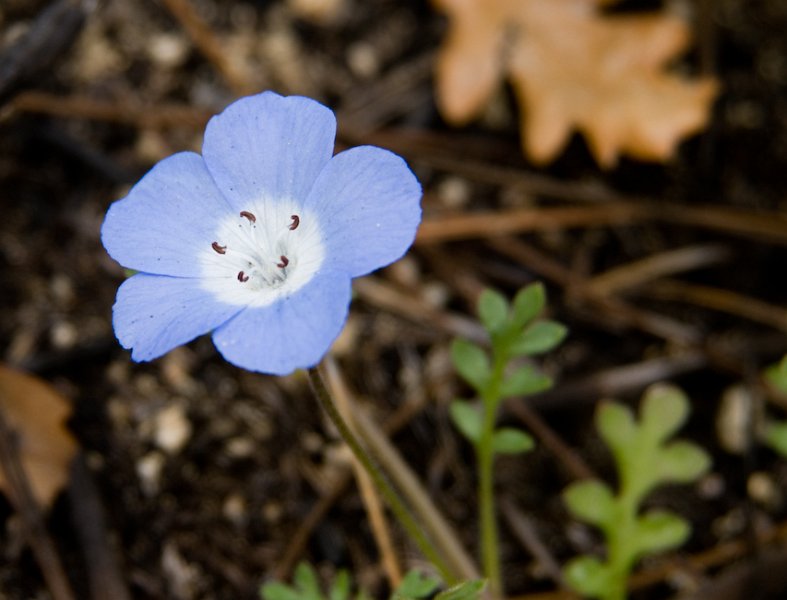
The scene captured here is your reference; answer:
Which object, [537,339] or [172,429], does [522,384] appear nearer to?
[537,339]

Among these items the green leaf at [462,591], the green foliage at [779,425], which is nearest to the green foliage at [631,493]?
the green foliage at [779,425]

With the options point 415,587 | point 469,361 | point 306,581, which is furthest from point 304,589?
point 469,361

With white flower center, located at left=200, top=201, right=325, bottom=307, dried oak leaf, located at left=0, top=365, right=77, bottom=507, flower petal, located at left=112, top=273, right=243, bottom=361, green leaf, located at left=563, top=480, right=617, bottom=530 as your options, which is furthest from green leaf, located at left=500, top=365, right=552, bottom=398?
dried oak leaf, located at left=0, top=365, right=77, bottom=507

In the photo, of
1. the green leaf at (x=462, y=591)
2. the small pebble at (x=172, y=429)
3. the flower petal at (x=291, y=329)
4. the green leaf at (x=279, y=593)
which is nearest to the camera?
the flower petal at (x=291, y=329)

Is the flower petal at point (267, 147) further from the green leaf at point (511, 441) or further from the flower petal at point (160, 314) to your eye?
the green leaf at point (511, 441)

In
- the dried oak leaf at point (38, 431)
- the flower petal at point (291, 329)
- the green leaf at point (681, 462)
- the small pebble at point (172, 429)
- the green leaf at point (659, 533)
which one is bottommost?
the green leaf at point (659, 533)

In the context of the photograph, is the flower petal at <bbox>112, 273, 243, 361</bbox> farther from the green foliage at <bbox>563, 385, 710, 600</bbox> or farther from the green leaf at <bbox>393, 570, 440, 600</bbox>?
the green foliage at <bbox>563, 385, 710, 600</bbox>
